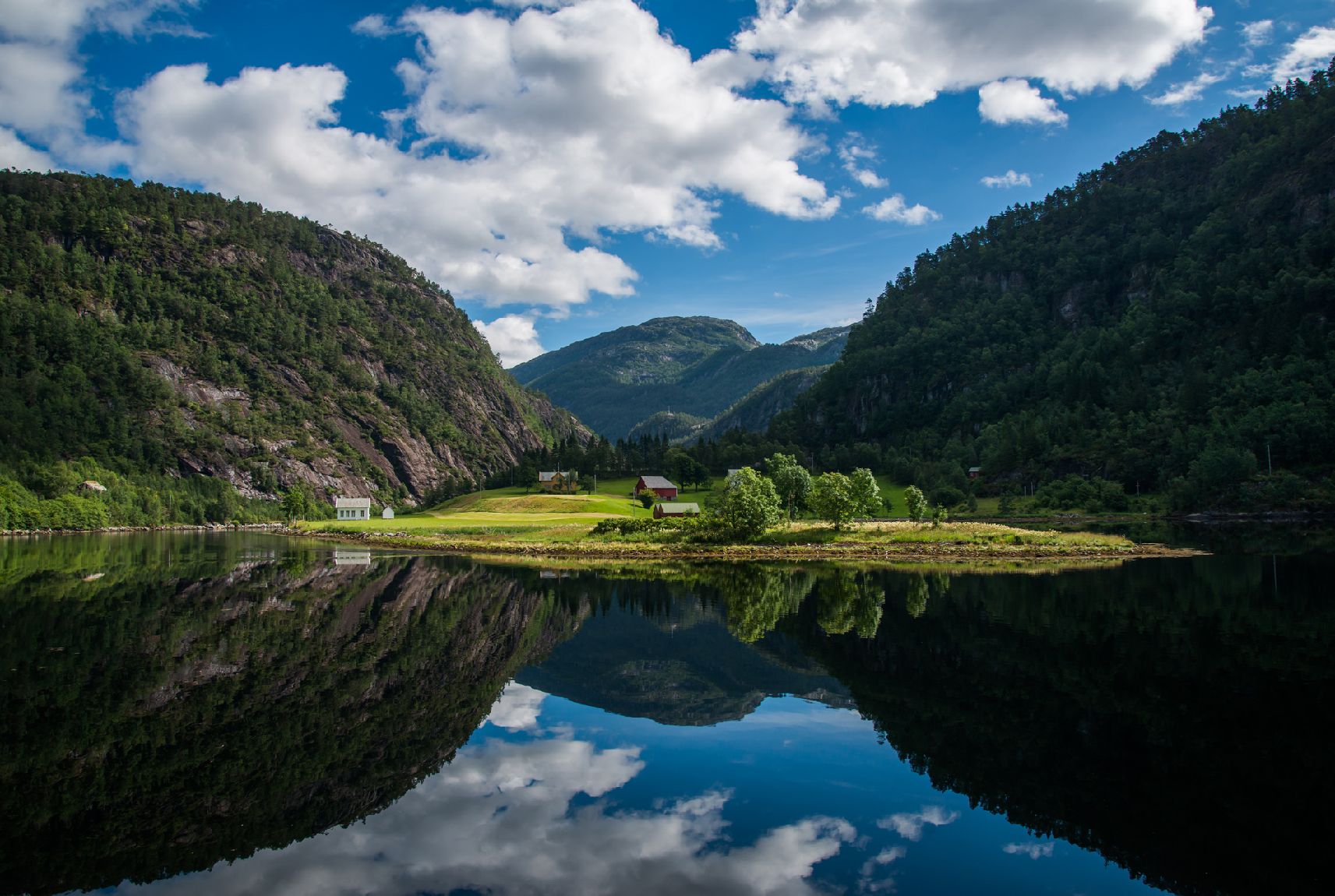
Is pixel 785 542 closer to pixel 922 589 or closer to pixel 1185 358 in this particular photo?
pixel 922 589

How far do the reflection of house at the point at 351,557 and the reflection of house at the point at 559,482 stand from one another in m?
58.9

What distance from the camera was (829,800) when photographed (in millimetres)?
14773

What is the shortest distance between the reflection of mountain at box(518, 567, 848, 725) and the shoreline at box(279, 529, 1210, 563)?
26733mm

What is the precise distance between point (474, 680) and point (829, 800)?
12837mm

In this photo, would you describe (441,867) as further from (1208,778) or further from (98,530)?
(98,530)

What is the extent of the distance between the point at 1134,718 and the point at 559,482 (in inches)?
4947

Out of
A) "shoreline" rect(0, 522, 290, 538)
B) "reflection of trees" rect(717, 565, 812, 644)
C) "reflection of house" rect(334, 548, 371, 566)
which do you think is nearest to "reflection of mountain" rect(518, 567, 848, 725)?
"reflection of trees" rect(717, 565, 812, 644)

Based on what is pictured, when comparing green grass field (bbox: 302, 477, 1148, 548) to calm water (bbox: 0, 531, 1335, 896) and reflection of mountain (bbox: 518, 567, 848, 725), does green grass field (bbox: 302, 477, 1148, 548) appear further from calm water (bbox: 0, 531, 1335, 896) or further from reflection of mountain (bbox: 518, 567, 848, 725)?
reflection of mountain (bbox: 518, 567, 848, 725)

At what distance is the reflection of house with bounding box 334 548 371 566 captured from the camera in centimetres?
6147

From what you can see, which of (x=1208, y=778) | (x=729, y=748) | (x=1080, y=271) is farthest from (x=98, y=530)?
(x=1080, y=271)

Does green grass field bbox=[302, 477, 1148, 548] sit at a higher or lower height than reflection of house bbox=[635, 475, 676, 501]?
lower

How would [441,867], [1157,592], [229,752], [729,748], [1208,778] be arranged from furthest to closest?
[1157,592], [729,748], [229,752], [1208,778], [441,867]

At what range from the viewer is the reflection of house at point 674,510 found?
→ 3863 inches

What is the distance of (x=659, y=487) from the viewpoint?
12512 cm
